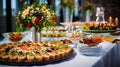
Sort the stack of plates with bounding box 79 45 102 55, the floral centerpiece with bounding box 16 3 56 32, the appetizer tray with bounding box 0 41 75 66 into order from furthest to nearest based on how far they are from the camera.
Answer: the floral centerpiece with bounding box 16 3 56 32 < the stack of plates with bounding box 79 45 102 55 < the appetizer tray with bounding box 0 41 75 66

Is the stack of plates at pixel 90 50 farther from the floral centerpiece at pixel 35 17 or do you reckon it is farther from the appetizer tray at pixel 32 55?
the floral centerpiece at pixel 35 17

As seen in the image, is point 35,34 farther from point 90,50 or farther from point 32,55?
point 32,55

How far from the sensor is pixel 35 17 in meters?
2.39

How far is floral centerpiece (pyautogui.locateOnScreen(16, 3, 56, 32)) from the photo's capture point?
7.89 feet

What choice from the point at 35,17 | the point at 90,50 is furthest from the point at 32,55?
the point at 35,17

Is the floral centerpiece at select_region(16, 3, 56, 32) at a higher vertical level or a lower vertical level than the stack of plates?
higher

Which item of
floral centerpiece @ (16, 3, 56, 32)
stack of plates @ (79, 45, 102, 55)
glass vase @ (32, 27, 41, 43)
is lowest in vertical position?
stack of plates @ (79, 45, 102, 55)

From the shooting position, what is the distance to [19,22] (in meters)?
2.47

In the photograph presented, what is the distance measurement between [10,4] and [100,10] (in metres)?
2.04

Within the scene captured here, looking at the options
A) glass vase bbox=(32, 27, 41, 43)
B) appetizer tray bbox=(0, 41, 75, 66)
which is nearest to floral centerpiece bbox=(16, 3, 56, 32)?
glass vase bbox=(32, 27, 41, 43)

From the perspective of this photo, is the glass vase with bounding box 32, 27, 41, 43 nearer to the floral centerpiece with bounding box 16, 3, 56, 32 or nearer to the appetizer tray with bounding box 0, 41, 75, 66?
the floral centerpiece with bounding box 16, 3, 56, 32

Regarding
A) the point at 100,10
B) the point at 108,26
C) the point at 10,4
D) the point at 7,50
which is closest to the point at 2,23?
the point at 10,4

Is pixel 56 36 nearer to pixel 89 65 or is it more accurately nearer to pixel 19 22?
pixel 19 22

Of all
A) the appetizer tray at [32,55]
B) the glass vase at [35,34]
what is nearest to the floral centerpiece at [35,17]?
the glass vase at [35,34]
